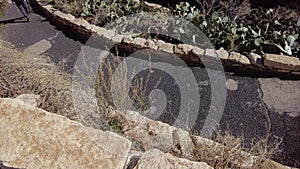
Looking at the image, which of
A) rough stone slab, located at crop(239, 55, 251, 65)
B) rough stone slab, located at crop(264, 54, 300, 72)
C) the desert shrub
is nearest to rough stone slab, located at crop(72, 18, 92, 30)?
the desert shrub

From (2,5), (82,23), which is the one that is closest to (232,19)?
(82,23)

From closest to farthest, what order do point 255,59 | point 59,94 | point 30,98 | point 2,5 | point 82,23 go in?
1. point 30,98
2. point 59,94
3. point 255,59
4. point 82,23
5. point 2,5

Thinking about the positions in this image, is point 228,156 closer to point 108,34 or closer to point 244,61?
point 244,61

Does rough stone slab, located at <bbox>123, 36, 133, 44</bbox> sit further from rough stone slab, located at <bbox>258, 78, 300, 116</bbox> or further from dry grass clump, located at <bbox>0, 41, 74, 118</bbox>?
rough stone slab, located at <bbox>258, 78, 300, 116</bbox>

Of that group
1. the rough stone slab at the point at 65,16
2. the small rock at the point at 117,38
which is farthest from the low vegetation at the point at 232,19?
the small rock at the point at 117,38

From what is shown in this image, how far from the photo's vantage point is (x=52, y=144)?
201 cm

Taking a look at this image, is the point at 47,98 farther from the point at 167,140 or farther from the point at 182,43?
the point at 182,43

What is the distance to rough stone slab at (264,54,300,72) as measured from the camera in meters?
3.86

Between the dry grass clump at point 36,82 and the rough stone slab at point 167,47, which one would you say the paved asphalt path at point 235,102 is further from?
the dry grass clump at point 36,82

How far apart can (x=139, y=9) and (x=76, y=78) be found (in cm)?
183

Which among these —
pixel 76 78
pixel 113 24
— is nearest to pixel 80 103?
pixel 76 78

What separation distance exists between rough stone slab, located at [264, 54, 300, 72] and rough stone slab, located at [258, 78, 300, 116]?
0.19m

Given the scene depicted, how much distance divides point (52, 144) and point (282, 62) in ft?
10.2

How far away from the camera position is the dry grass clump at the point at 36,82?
311 cm
